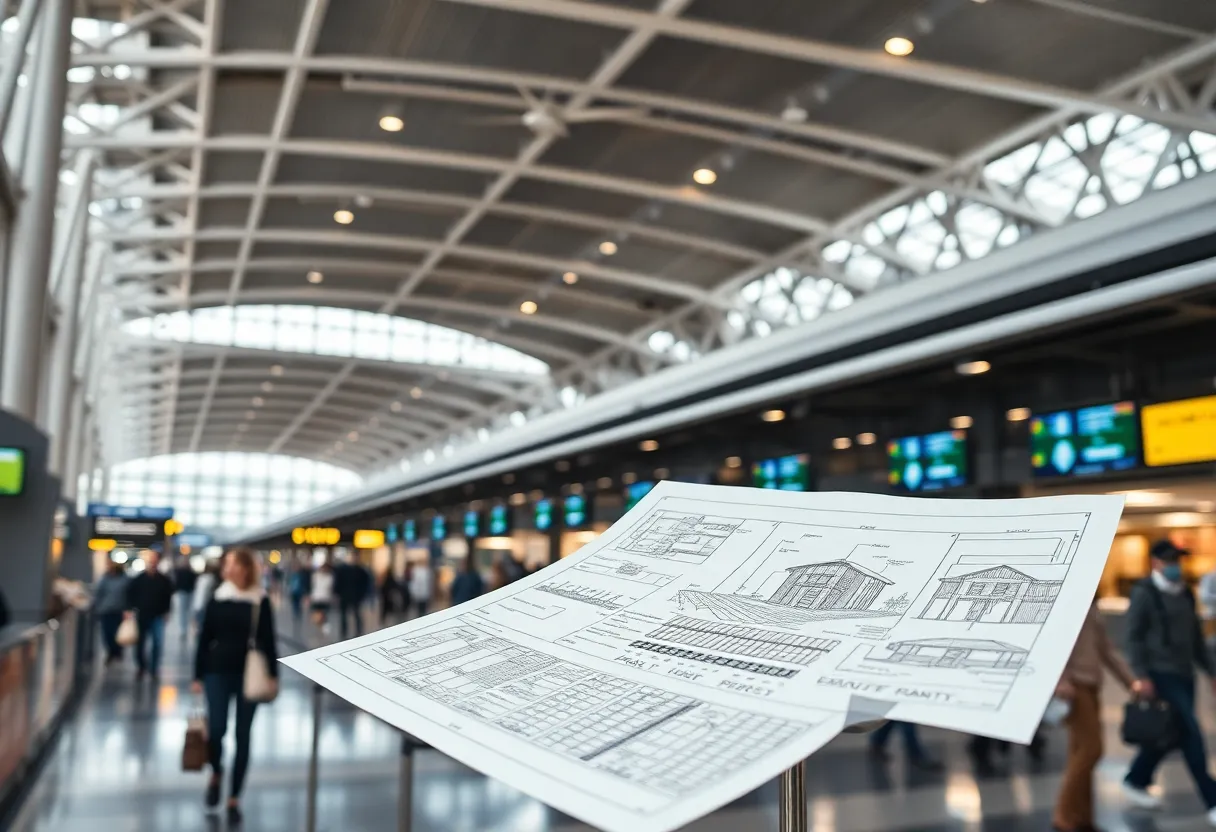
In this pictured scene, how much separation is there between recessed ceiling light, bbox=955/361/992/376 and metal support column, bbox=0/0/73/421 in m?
10.6

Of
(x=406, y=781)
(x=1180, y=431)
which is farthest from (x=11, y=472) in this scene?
(x=1180, y=431)

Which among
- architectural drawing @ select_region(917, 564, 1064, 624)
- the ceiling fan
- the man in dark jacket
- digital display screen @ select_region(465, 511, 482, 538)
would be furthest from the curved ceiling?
architectural drawing @ select_region(917, 564, 1064, 624)

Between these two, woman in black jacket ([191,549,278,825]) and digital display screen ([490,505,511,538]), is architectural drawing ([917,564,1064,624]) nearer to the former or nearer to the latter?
woman in black jacket ([191,549,278,825])

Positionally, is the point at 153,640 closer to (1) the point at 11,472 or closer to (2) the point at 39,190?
(1) the point at 11,472

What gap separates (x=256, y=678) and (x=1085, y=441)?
7895mm

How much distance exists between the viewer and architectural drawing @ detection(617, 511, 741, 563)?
1.88m

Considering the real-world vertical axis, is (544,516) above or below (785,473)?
below

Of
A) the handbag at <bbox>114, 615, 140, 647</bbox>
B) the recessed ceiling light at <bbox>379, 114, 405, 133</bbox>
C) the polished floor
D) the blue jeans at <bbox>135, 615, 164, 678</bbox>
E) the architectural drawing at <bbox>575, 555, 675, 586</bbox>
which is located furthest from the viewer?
the recessed ceiling light at <bbox>379, 114, 405, 133</bbox>

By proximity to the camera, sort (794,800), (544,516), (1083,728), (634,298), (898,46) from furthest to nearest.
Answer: (634,298) < (544,516) < (898,46) < (1083,728) < (794,800)

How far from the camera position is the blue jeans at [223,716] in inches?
277

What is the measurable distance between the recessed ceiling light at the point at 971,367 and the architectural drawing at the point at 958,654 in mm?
9893

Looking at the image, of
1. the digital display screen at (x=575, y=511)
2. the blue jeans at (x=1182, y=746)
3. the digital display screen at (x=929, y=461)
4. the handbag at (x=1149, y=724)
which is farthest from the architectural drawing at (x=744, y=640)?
the digital display screen at (x=575, y=511)

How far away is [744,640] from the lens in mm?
1588

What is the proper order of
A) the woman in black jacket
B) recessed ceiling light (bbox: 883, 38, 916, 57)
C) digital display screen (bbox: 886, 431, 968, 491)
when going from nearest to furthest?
the woman in black jacket < digital display screen (bbox: 886, 431, 968, 491) < recessed ceiling light (bbox: 883, 38, 916, 57)
